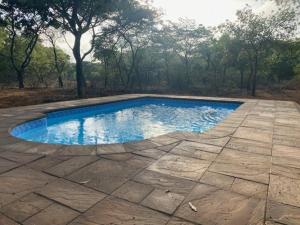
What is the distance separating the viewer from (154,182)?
3.16 metres

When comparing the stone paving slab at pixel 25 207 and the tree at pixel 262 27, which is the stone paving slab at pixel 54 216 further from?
the tree at pixel 262 27

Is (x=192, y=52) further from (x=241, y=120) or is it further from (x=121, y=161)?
(x=121, y=161)

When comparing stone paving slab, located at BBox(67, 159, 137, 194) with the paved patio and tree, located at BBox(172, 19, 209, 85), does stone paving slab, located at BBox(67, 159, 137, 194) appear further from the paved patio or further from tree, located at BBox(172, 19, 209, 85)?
tree, located at BBox(172, 19, 209, 85)

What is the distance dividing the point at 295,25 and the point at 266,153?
14381mm

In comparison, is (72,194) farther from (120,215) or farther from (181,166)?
(181,166)

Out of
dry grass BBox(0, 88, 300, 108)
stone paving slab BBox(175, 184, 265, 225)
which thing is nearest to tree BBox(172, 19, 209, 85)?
dry grass BBox(0, 88, 300, 108)

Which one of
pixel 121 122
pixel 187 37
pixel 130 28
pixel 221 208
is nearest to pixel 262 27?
pixel 187 37

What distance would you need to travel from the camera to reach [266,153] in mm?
4320

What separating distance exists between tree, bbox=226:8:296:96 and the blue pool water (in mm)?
6484

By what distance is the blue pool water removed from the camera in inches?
278

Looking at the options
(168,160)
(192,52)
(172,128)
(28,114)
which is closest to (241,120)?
(172,128)

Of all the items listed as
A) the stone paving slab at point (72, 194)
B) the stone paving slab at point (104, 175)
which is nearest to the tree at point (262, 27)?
the stone paving slab at point (104, 175)

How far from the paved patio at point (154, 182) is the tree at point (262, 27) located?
1262 centimetres

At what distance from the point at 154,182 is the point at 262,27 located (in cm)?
1567
